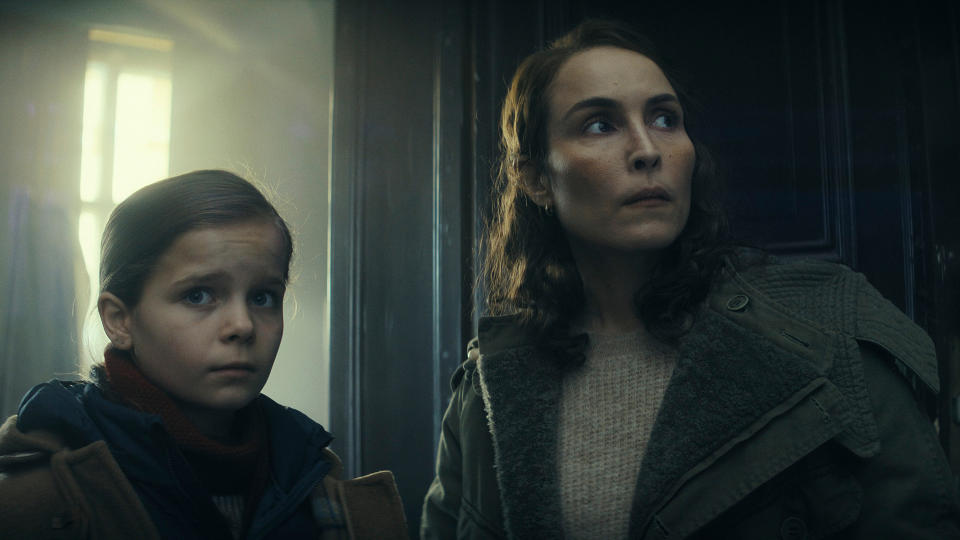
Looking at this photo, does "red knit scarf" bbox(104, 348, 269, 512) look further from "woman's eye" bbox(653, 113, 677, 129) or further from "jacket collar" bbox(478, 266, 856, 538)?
"woman's eye" bbox(653, 113, 677, 129)

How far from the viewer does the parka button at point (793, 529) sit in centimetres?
101

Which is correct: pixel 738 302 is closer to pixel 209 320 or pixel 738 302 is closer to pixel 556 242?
pixel 556 242

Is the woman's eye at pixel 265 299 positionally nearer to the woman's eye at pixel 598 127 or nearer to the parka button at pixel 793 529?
the woman's eye at pixel 598 127

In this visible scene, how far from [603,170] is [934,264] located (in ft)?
3.04

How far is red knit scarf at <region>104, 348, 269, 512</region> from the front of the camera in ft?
3.43

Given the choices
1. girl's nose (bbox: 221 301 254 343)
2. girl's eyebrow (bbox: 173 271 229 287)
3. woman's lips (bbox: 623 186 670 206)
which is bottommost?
girl's nose (bbox: 221 301 254 343)

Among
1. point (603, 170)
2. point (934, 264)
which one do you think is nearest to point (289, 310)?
point (603, 170)

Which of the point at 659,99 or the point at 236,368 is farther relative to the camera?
the point at 659,99

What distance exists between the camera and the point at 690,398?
1129mm

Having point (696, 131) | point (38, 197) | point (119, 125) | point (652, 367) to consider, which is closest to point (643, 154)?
point (652, 367)

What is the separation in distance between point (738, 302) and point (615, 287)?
0.26m

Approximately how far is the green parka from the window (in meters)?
1.49

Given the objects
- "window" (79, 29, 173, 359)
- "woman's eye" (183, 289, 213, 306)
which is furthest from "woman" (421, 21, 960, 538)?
"window" (79, 29, 173, 359)

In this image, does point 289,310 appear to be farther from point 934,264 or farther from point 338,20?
point 934,264
